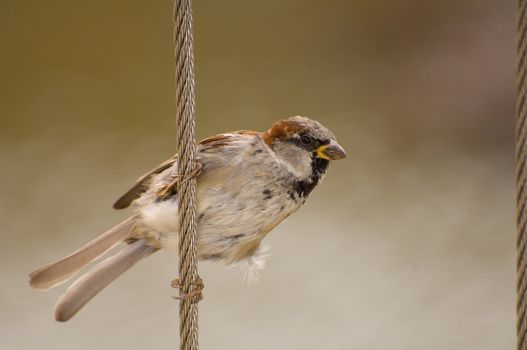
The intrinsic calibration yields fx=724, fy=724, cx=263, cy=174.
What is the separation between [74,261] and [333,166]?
1.73m

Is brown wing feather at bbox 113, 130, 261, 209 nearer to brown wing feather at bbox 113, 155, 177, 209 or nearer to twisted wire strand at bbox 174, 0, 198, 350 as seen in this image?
brown wing feather at bbox 113, 155, 177, 209

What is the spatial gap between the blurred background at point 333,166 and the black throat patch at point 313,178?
147cm

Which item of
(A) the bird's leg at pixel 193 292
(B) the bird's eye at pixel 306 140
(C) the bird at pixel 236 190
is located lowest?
(A) the bird's leg at pixel 193 292

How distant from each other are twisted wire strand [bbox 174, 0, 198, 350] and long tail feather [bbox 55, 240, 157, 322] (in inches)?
14.7

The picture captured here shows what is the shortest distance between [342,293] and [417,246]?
0.41 m

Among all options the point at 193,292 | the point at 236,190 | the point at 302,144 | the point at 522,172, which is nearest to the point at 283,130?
the point at 302,144

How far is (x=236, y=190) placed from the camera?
1368 mm

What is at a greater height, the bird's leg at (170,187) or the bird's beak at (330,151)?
the bird's beak at (330,151)

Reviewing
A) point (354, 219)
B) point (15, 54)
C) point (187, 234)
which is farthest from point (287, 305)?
point (187, 234)

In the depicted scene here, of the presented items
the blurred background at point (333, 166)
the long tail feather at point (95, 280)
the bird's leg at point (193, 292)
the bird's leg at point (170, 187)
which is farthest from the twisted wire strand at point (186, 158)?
the blurred background at point (333, 166)

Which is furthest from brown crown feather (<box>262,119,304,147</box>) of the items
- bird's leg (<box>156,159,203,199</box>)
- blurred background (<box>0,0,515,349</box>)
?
blurred background (<box>0,0,515,349</box>)

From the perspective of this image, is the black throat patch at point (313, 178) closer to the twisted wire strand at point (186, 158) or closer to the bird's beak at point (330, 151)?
the bird's beak at point (330, 151)

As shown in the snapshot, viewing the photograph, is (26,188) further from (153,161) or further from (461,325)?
(461,325)

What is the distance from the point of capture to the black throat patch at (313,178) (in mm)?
1405
